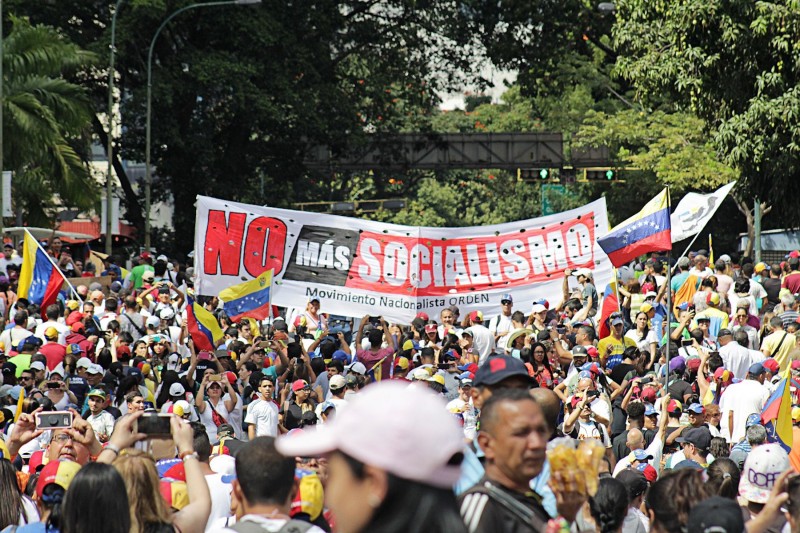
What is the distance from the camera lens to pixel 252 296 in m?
15.2

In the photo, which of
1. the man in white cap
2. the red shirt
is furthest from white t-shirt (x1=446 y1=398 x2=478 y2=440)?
the man in white cap

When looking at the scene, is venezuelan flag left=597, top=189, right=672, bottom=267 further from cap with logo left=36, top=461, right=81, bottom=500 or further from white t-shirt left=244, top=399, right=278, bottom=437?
cap with logo left=36, top=461, right=81, bottom=500

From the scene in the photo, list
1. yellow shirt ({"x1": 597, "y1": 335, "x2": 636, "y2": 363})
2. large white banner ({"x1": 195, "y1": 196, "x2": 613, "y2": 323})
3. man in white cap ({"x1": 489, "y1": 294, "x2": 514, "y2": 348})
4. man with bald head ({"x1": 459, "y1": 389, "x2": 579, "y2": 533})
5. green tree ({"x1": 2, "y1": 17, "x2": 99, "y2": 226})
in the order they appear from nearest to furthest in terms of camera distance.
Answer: man with bald head ({"x1": 459, "y1": 389, "x2": 579, "y2": 533}) → yellow shirt ({"x1": 597, "y1": 335, "x2": 636, "y2": 363}) → man in white cap ({"x1": 489, "y1": 294, "x2": 514, "y2": 348}) → large white banner ({"x1": 195, "y1": 196, "x2": 613, "y2": 323}) → green tree ({"x1": 2, "y1": 17, "x2": 99, "y2": 226})

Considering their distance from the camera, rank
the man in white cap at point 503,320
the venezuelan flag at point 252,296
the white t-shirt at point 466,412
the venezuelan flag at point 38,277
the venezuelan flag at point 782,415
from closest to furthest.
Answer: the venezuelan flag at point 782,415
the white t-shirt at point 466,412
the venezuelan flag at point 252,296
the man in white cap at point 503,320
the venezuelan flag at point 38,277

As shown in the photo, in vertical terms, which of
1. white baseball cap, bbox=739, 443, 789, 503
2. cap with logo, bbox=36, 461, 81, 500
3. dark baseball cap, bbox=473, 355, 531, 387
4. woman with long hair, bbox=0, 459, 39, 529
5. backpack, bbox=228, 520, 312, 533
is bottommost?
woman with long hair, bbox=0, 459, 39, 529

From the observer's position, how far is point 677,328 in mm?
15430

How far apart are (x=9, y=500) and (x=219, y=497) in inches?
46.2

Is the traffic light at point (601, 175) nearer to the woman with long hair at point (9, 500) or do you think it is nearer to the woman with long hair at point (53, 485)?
the woman with long hair at point (9, 500)

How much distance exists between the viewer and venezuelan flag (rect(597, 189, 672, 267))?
41.2ft

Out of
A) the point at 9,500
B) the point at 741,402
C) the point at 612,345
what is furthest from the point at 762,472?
the point at 612,345

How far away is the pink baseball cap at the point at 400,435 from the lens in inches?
107

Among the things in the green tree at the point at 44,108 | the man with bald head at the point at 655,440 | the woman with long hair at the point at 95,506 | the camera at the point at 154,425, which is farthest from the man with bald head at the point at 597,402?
the green tree at the point at 44,108

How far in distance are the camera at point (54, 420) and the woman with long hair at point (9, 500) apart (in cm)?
115

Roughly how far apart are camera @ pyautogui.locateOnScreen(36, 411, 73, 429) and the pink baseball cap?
4469 mm
